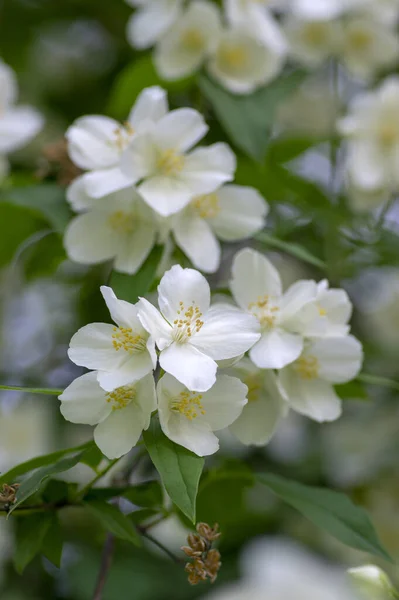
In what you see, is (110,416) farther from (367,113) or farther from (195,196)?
(367,113)

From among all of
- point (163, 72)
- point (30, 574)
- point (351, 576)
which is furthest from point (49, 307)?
point (351, 576)

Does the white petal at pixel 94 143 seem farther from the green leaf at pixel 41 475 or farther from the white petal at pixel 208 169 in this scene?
the green leaf at pixel 41 475

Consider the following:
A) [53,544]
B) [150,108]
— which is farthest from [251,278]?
[53,544]

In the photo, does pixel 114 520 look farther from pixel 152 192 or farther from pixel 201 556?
pixel 152 192

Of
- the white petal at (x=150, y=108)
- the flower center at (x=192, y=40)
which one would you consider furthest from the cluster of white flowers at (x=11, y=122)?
the white petal at (x=150, y=108)

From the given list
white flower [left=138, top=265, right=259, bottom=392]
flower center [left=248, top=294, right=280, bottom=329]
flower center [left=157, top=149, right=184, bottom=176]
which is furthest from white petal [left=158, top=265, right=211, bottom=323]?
flower center [left=157, top=149, right=184, bottom=176]

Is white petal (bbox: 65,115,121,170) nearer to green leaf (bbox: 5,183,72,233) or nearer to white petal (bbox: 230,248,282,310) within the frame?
green leaf (bbox: 5,183,72,233)

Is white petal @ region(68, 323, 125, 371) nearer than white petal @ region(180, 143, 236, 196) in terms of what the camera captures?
Yes
